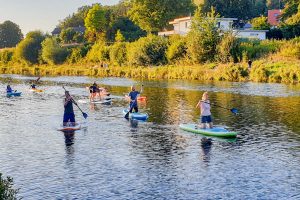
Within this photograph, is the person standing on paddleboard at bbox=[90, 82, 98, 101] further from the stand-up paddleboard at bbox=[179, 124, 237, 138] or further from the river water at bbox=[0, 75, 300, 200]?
the stand-up paddleboard at bbox=[179, 124, 237, 138]

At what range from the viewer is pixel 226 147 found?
27.6 m

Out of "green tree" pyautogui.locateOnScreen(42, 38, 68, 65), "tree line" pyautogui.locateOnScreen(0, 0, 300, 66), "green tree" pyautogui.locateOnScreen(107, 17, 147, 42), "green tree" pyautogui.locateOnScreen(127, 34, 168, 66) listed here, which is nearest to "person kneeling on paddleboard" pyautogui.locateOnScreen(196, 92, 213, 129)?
"tree line" pyautogui.locateOnScreen(0, 0, 300, 66)

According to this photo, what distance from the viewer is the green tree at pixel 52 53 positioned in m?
133

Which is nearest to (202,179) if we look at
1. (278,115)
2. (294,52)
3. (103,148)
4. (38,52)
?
(103,148)

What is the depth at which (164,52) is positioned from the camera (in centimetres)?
10206

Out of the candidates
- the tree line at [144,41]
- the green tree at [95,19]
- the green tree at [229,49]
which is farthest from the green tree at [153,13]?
the green tree at [229,49]

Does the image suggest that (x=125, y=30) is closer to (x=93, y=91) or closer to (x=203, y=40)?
(x=203, y=40)

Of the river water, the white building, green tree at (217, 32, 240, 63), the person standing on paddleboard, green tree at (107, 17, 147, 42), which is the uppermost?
green tree at (107, 17, 147, 42)

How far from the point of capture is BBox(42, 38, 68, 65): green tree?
438 feet

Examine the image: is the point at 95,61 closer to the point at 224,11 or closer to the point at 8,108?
the point at 224,11

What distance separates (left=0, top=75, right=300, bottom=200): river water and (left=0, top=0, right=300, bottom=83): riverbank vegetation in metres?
35.9

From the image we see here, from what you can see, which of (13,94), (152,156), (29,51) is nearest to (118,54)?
(29,51)

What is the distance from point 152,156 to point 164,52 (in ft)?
255

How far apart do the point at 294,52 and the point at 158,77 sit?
2507 centimetres
